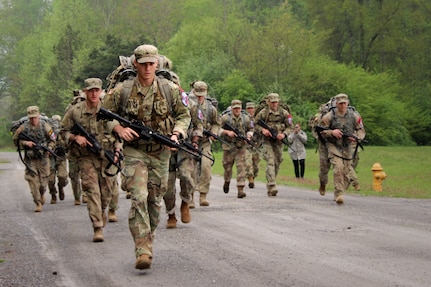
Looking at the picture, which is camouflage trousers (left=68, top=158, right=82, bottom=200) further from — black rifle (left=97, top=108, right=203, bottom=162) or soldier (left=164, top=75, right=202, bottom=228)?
black rifle (left=97, top=108, right=203, bottom=162)

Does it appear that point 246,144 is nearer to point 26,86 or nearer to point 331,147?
point 331,147

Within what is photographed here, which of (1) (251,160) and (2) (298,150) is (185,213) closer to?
(1) (251,160)

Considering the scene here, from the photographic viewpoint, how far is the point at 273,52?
Answer: 4828 centimetres

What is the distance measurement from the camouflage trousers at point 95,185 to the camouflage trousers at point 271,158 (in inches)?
220

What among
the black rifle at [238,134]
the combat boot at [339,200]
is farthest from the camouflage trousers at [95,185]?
the black rifle at [238,134]

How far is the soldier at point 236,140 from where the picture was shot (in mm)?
17203

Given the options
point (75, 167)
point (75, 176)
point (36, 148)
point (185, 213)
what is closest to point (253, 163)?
point (36, 148)

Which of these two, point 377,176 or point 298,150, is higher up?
point 298,150

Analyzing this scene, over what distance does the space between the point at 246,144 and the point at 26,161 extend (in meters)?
4.81

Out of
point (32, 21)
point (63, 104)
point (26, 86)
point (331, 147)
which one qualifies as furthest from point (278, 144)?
point (32, 21)

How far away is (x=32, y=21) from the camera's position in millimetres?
105625

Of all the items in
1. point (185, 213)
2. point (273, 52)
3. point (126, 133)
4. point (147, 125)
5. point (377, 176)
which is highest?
point (273, 52)

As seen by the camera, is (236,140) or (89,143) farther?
(236,140)

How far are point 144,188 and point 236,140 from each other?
9259 mm
